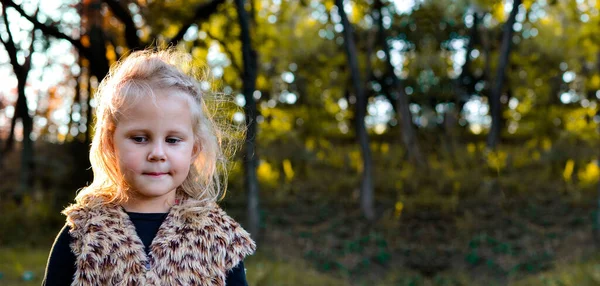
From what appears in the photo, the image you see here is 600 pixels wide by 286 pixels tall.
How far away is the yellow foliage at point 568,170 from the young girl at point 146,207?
9467 mm


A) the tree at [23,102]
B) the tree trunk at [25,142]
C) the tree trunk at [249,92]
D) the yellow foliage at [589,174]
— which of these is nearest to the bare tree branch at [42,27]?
the tree at [23,102]

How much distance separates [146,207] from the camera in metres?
2.48

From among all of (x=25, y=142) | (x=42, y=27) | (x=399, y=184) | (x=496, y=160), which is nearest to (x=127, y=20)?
(x=42, y=27)

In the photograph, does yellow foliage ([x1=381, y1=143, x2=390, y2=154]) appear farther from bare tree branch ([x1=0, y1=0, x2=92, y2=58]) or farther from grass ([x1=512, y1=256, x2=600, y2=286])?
bare tree branch ([x1=0, y1=0, x2=92, y2=58])

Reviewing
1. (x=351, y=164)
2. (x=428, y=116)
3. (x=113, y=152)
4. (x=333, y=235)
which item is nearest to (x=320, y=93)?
(x=351, y=164)

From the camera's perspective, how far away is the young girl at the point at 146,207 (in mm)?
2332

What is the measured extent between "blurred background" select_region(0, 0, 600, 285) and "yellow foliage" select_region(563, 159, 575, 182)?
0.11 ft

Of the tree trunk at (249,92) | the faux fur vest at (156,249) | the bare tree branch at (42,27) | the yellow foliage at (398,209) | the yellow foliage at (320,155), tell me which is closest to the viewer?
the faux fur vest at (156,249)

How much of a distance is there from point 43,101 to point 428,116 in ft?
30.0

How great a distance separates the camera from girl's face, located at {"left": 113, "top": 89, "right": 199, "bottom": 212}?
7.66ft

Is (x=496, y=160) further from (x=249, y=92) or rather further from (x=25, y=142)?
(x=25, y=142)

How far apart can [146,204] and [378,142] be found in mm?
8831

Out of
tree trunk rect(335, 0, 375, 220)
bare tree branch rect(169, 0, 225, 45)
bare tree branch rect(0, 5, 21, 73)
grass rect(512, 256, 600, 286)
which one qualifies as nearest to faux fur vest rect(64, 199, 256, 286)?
grass rect(512, 256, 600, 286)

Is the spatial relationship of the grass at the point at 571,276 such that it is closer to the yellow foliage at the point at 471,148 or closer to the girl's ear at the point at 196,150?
the yellow foliage at the point at 471,148
